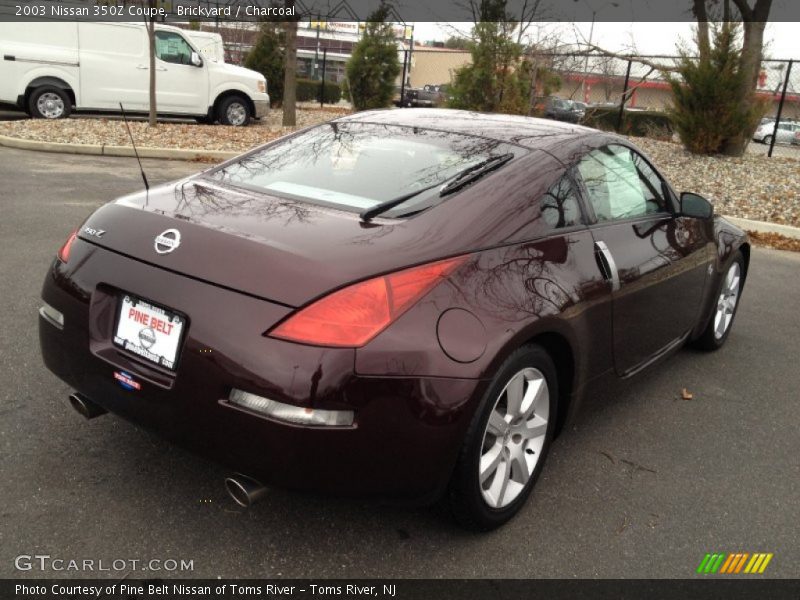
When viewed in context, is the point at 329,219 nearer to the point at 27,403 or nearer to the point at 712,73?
the point at 27,403

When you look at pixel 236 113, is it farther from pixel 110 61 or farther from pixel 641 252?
pixel 641 252

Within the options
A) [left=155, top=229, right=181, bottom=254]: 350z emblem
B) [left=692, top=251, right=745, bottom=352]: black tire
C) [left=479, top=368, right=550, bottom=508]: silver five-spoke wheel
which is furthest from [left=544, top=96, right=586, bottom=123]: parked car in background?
[left=155, top=229, right=181, bottom=254]: 350z emblem

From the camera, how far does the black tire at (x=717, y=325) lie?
187 inches

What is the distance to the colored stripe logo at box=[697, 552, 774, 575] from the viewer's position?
272 centimetres

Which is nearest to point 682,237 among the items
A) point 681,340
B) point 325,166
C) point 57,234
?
point 681,340

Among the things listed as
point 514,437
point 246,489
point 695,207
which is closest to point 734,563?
point 514,437

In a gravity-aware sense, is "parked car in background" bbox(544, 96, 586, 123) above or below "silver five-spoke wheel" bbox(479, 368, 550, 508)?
above

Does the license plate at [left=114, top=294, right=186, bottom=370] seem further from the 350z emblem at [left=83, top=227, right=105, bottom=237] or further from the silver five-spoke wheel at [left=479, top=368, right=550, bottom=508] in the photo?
the silver five-spoke wheel at [left=479, top=368, right=550, bottom=508]

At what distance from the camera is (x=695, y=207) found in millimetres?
4094

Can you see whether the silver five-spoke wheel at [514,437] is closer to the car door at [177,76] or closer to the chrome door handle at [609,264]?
the chrome door handle at [609,264]

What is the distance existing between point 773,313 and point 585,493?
380cm

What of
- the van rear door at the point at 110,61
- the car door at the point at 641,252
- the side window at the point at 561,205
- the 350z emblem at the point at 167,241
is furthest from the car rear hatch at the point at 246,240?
the van rear door at the point at 110,61

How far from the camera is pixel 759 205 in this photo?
1066 centimetres

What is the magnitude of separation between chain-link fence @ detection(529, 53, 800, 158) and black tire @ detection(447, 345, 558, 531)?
522 inches
